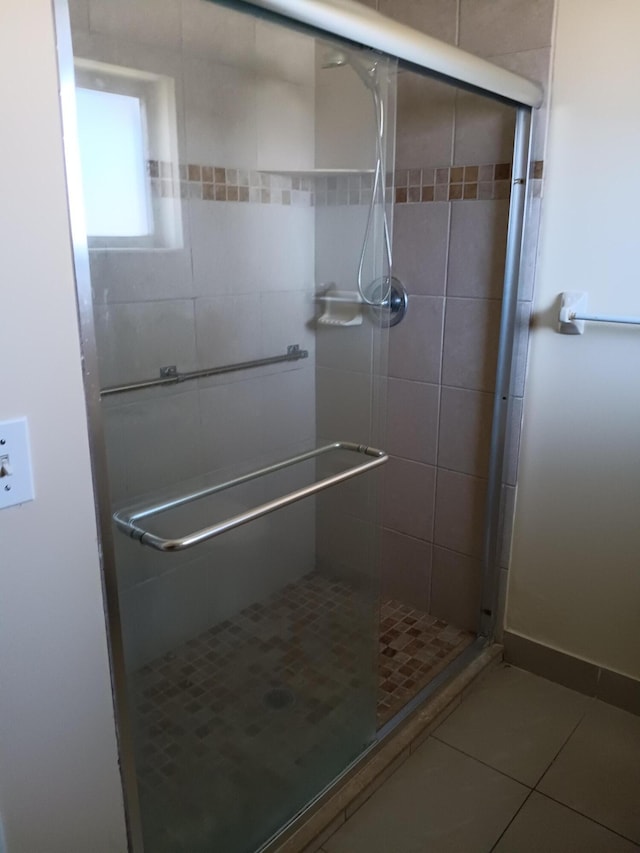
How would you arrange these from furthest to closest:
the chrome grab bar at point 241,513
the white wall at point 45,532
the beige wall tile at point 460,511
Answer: the beige wall tile at point 460,511, the chrome grab bar at point 241,513, the white wall at point 45,532

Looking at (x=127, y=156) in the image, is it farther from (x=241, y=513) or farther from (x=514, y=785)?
(x=514, y=785)

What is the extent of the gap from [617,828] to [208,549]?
1.11 m

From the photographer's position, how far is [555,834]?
1471mm

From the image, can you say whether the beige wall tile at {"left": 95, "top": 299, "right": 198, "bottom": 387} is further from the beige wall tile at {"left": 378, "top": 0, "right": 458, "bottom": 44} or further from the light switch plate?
the beige wall tile at {"left": 378, "top": 0, "right": 458, "bottom": 44}

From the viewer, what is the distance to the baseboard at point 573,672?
72.1 inches

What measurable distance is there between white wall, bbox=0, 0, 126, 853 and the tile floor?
0.73 meters

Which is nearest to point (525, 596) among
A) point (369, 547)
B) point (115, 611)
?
point (369, 547)

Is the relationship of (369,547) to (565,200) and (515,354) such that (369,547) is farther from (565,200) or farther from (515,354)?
(565,200)

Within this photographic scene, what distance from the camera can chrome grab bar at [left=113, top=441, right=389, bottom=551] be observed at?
1.10 meters

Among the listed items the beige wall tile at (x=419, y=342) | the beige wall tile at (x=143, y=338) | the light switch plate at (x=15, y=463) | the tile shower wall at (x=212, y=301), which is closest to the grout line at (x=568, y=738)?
the tile shower wall at (x=212, y=301)

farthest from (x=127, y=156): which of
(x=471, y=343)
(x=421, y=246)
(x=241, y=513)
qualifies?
(x=471, y=343)

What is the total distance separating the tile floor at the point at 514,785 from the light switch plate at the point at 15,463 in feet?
3.58

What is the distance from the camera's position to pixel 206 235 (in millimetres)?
1464

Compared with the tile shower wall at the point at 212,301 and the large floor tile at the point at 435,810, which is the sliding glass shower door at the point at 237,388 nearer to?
the tile shower wall at the point at 212,301
